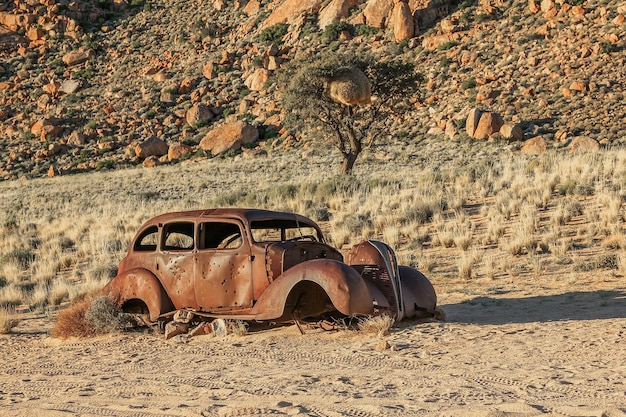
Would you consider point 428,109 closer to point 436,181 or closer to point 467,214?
point 436,181

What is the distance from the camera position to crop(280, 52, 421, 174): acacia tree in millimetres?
30281

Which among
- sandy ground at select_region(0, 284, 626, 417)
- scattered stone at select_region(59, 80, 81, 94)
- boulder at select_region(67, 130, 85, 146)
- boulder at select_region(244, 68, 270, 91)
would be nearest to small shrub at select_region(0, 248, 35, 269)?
sandy ground at select_region(0, 284, 626, 417)

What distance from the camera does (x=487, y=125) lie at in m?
39.4

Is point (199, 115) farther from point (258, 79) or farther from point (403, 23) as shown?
point (403, 23)

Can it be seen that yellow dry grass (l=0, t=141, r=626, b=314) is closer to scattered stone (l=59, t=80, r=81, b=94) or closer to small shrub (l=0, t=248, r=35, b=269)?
small shrub (l=0, t=248, r=35, b=269)

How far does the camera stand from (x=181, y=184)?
1323 inches

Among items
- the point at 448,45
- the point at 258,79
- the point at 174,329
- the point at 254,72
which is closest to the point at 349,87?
the point at 174,329

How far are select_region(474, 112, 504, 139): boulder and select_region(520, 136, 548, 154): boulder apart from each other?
9.67ft

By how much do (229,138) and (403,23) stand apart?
14496 mm

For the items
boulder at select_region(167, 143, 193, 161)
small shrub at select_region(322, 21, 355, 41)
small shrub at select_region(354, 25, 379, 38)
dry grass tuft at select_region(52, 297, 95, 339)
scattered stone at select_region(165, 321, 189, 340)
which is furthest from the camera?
small shrub at select_region(322, 21, 355, 41)

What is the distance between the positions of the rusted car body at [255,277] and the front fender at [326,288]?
1 centimetres

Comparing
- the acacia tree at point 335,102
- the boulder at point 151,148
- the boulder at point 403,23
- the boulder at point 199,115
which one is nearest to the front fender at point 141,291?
the acacia tree at point 335,102

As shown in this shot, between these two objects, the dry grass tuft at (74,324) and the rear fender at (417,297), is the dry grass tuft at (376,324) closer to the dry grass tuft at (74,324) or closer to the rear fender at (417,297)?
the rear fender at (417,297)

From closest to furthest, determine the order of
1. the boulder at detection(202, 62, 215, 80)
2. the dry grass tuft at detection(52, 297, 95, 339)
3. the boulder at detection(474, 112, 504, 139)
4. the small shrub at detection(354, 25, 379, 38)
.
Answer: the dry grass tuft at detection(52, 297, 95, 339) → the boulder at detection(474, 112, 504, 139) → the small shrub at detection(354, 25, 379, 38) → the boulder at detection(202, 62, 215, 80)
